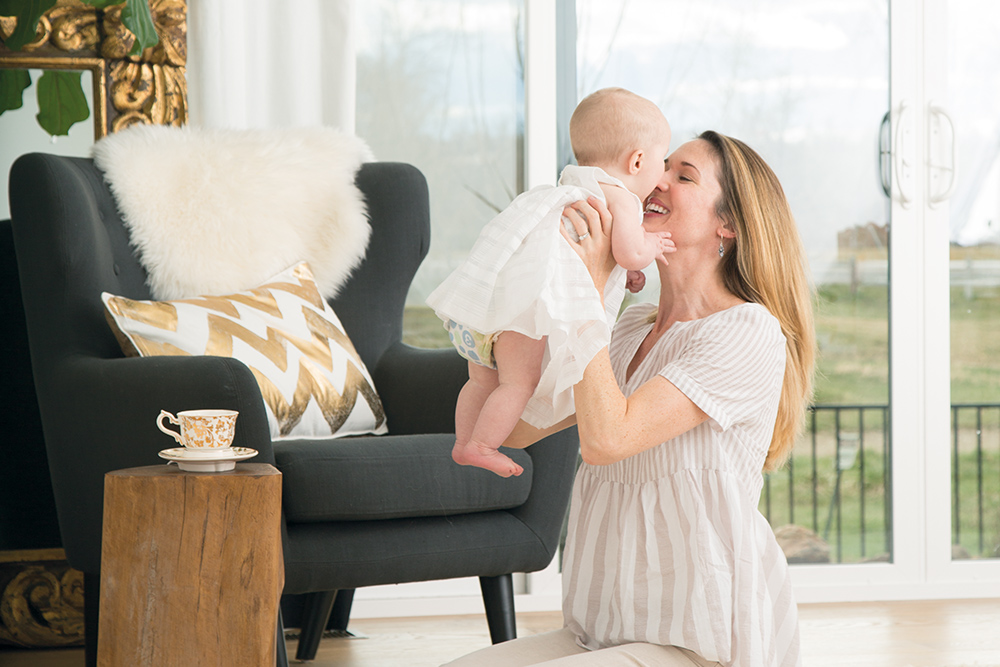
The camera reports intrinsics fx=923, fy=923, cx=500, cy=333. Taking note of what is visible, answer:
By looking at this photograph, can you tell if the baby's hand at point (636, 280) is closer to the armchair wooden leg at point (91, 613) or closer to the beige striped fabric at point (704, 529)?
the beige striped fabric at point (704, 529)

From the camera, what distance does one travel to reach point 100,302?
1806mm

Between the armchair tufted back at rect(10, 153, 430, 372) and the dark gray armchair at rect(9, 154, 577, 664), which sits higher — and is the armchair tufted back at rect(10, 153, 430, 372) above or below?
above

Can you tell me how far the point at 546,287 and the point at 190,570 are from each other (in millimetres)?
682

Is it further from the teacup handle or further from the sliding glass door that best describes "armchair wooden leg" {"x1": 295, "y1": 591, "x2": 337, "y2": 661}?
the sliding glass door

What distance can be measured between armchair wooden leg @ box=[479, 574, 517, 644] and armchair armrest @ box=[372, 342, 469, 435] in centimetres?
33

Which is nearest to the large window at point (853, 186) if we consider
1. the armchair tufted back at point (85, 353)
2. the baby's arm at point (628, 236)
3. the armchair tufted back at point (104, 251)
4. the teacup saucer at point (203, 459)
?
the armchair tufted back at point (104, 251)

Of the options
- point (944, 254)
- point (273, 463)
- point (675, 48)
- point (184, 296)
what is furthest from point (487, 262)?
point (944, 254)

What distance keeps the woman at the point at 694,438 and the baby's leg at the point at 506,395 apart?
9 centimetres

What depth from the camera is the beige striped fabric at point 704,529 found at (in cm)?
102

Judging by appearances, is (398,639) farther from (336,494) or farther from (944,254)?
(944,254)

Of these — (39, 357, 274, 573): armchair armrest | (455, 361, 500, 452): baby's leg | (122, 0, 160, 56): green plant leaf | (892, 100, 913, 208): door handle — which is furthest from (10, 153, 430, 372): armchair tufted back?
(892, 100, 913, 208): door handle

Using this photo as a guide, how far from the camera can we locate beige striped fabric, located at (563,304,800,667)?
40.3 inches

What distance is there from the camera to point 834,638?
7.93 ft

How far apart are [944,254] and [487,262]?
233 centimetres
